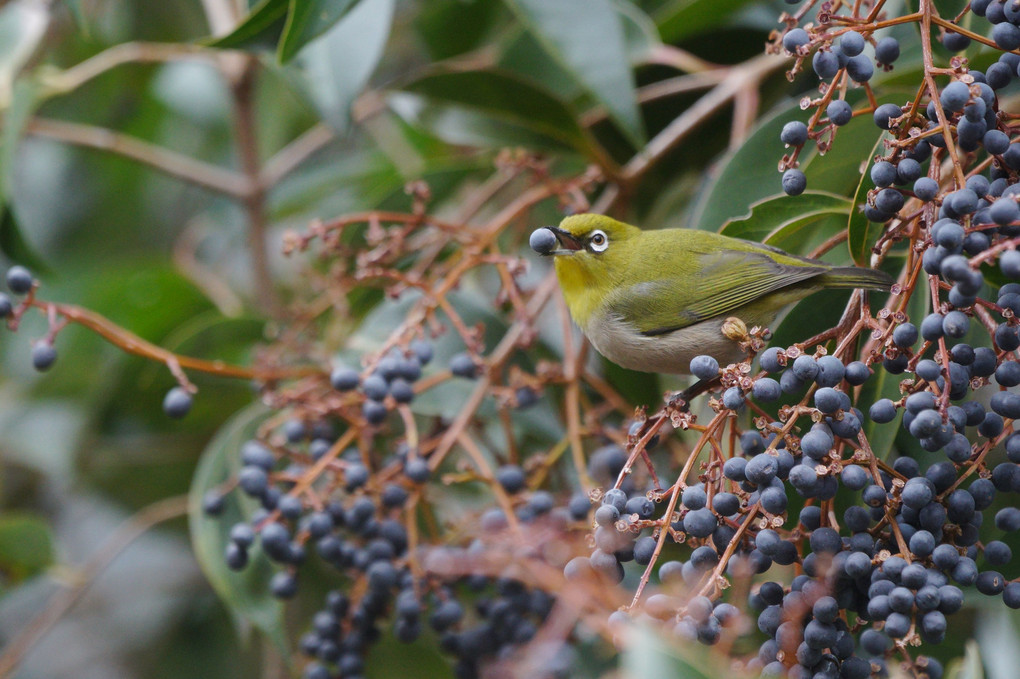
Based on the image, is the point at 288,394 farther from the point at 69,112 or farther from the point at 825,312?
the point at 69,112

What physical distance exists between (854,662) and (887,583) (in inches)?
4.6

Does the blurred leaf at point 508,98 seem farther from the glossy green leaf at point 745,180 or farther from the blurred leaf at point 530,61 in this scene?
the glossy green leaf at point 745,180

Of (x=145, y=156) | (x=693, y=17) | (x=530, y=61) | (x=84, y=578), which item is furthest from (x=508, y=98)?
(x=84, y=578)

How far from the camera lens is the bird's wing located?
1.58 meters

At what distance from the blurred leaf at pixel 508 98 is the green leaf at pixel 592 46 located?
0.64 ft

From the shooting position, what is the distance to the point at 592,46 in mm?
1880

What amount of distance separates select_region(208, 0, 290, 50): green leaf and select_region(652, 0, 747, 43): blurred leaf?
0.97 meters

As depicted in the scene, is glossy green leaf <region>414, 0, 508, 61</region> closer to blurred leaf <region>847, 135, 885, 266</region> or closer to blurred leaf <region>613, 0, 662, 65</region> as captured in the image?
blurred leaf <region>613, 0, 662, 65</region>

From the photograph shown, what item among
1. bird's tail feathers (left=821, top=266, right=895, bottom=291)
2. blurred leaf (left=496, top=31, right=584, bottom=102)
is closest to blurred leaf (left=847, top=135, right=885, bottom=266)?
bird's tail feathers (left=821, top=266, right=895, bottom=291)

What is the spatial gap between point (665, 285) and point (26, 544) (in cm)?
174

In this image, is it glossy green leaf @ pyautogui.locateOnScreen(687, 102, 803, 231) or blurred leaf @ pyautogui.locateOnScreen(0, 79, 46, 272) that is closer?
glossy green leaf @ pyautogui.locateOnScreen(687, 102, 803, 231)

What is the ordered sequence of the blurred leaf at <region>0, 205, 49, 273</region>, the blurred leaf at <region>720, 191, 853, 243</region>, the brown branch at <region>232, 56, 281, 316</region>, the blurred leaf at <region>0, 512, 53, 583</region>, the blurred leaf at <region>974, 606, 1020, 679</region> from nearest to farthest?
the blurred leaf at <region>720, 191, 853, 243</region> → the blurred leaf at <region>974, 606, 1020, 679</region> → the blurred leaf at <region>0, 205, 49, 273</region> → the blurred leaf at <region>0, 512, 53, 583</region> → the brown branch at <region>232, 56, 281, 316</region>

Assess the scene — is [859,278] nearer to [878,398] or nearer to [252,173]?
[878,398]

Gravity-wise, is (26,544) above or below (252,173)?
below
